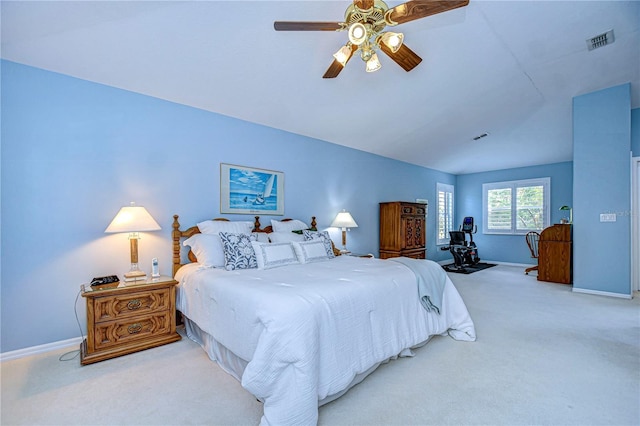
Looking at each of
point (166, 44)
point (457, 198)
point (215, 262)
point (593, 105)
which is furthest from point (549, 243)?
point (166, 44)

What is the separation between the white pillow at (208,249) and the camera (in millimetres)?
3012

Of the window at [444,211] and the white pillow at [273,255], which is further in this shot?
the window at [444,211]

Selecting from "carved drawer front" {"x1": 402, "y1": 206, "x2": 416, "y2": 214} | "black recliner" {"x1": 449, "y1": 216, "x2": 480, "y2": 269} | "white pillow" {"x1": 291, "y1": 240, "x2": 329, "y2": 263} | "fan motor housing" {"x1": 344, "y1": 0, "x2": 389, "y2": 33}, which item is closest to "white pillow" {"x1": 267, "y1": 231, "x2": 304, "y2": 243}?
"white pillow" {"x1": 291, "y1": 240, "x2": 329, "y2": 263}

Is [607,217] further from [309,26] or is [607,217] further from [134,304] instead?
[134,304]

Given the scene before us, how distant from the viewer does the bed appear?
1.56m

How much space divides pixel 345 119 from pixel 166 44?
256cm

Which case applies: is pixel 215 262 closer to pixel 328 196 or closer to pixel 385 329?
pixel 385 329

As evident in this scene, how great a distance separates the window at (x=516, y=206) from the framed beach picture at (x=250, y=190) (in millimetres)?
6331

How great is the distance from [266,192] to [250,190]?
0.25 m

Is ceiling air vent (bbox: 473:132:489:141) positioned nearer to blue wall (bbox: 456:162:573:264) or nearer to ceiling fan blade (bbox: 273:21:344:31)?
blue wall (bbox: 456:162:573:264)

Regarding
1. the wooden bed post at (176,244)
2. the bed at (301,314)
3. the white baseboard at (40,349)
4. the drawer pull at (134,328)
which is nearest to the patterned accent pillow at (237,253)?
the bed at (301,314)

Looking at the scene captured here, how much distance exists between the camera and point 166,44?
257 cm

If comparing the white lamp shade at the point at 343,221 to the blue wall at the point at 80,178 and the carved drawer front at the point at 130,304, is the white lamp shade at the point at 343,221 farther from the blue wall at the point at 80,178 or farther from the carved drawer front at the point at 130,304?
the carved drawer front at the point at 130,304

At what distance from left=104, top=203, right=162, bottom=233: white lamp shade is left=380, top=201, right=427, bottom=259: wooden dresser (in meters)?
4.30
